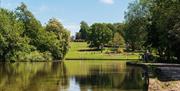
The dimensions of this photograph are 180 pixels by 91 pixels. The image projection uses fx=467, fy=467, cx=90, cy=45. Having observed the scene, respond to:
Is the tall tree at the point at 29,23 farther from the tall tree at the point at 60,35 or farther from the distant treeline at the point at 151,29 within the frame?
the distant treeline at the point at 151,29

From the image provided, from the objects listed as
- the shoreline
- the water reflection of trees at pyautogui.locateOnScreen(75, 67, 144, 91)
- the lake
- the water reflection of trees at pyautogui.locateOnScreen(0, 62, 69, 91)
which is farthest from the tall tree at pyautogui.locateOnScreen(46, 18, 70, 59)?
the shoreline

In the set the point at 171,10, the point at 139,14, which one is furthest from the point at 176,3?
the point at 139,14

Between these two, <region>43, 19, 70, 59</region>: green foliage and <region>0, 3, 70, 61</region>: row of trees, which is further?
<region>43, 19, 70, 59</region>: green foliage

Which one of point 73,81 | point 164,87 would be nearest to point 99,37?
point 73,81

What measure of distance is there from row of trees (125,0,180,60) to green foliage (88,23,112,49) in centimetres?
4831

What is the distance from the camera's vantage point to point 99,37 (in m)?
170

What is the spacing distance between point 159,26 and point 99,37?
3910 inches

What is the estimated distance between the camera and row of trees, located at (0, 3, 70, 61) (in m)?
104

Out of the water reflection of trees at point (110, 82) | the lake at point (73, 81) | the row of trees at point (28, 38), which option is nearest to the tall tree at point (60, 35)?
the row of trees at point (28, 38)

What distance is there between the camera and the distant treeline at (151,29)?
60250 millimetres

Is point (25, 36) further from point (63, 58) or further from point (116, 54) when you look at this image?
point (116, 54)

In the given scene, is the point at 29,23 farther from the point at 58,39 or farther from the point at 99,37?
the point at 99,37

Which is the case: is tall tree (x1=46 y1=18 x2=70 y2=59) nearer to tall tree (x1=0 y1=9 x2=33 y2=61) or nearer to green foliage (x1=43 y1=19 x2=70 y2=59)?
green foliage (x1=43 y1=19 x2=70 y2=59)

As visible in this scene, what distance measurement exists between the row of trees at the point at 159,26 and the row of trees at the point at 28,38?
19136 millimetres
